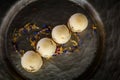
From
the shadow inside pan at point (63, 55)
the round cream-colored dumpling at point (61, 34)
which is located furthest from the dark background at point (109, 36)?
the round cream-colored dumpling at point (61, 34)

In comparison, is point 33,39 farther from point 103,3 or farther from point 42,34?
point 103,3

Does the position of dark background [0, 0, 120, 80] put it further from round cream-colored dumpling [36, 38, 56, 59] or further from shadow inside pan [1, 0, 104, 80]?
round cream-colored dumpling [36, 38, 56, 59]

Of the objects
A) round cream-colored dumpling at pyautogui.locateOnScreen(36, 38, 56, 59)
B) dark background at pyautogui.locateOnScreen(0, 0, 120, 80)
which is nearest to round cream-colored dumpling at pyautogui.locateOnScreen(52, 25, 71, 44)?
round cream-colored dumpling at pyautogui.locateOnScreen(36, 38, 56, 59)

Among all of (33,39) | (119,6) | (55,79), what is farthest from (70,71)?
(119,6)

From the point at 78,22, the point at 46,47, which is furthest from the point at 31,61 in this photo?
the point at 78,22

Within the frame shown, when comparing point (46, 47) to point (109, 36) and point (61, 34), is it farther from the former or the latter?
point (109, 36)

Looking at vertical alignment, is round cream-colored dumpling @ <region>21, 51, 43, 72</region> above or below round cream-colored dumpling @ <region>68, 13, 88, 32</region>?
below
